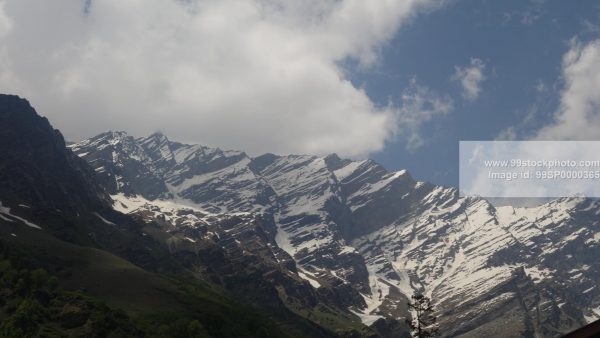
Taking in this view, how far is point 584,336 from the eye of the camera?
3659cm

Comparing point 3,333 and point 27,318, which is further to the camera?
point 27,318

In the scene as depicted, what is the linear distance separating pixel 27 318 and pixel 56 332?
971 centimetres

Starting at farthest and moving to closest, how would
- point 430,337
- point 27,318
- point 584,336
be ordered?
point 27,318
point 430,337
point 584,336

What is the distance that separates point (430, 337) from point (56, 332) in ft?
492

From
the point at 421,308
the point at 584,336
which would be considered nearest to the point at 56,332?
the point at 421,308

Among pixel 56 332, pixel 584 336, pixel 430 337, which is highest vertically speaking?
pixel 56 332

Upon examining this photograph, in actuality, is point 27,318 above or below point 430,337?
above

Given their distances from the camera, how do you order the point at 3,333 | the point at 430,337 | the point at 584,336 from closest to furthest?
1. the point at 584,336
2. the point at 430,337
3. the point at 3,333

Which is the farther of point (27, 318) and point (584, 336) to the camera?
point (27, 318)

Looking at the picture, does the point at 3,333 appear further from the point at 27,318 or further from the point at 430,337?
the point at 430,337

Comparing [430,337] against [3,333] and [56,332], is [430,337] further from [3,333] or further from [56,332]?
[56,332]

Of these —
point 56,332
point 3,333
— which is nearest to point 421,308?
point 3,333

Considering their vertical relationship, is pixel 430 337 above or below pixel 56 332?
below

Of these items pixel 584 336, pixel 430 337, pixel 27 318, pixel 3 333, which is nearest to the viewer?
pixel 584 336
